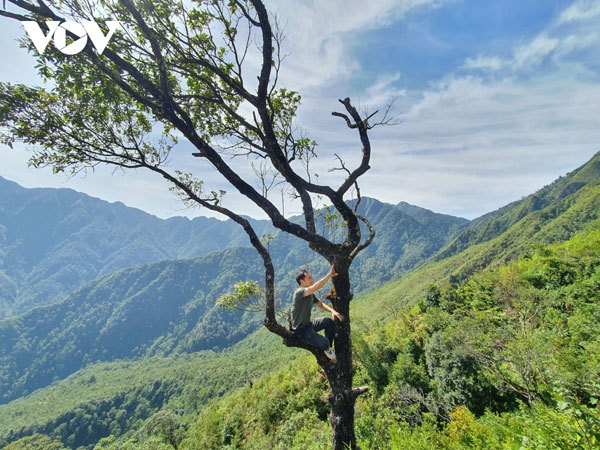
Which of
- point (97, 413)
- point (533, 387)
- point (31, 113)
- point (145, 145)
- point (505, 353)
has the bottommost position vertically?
point (97, 413)

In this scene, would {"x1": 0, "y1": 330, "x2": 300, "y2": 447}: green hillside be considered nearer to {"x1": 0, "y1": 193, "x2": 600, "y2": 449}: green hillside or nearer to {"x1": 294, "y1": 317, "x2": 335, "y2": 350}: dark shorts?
{"x1": 0, "y1": 193, "x2": 600, "y2": 449}: green hillside

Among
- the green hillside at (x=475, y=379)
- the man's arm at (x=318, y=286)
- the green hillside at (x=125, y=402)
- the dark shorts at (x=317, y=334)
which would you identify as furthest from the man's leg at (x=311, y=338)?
the green hillside at (x=125, y=402)

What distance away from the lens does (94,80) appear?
171 inches

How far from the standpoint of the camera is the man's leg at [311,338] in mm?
4445

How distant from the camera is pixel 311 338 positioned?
445 centimetres

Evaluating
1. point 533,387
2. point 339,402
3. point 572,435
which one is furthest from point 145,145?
point 533,387

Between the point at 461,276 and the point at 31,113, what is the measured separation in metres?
138

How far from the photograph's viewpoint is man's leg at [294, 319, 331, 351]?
445 cm

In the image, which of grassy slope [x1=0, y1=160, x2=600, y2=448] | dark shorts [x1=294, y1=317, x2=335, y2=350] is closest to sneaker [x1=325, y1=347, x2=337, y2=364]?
dark shorts [x1=294, y1=317, x2=335, y2=350]

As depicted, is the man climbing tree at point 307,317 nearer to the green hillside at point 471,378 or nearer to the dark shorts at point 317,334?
the dark shorts at point 317,334

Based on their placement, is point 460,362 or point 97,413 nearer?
point 460,362

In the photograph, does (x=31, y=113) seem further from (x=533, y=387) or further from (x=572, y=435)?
(x=533, y=387)

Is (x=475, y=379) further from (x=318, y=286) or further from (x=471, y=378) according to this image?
(x=318, y=286)

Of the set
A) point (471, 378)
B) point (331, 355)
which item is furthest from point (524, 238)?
point (331, 355)
